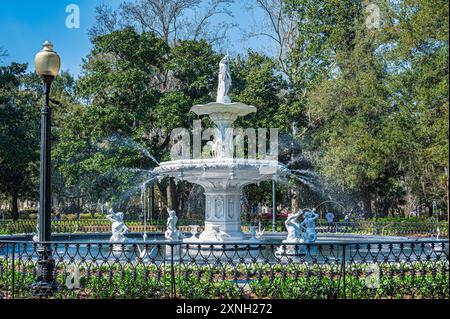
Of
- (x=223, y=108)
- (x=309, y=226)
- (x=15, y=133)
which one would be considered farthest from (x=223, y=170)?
(x=15, y=133)

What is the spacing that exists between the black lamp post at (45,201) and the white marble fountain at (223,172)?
6.53m

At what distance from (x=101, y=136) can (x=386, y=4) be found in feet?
57.7

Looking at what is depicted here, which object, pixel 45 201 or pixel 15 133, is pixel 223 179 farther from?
pixel 15 133

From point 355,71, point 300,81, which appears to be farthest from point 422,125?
point 300,81

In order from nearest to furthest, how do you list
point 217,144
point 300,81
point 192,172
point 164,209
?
point 192,172 < point 217,144 < point 300,81 < point 164,209

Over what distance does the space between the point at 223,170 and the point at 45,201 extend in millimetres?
7082

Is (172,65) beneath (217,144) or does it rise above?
above

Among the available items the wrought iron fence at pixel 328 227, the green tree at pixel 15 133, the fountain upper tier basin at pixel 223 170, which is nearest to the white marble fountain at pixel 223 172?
the fountain upper tier basin at pixel 223 170

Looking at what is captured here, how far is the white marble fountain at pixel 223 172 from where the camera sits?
54.1 ft

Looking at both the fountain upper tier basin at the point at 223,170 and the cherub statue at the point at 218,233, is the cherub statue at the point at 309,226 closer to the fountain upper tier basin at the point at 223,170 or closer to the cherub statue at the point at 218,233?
the fountain upper tier basin at the point at 223,170

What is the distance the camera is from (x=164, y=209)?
4181cm

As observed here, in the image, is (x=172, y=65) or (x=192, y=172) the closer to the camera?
(x=192, y=172)

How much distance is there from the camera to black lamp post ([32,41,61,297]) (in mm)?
9875

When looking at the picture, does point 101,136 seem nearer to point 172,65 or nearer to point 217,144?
point 172,65
